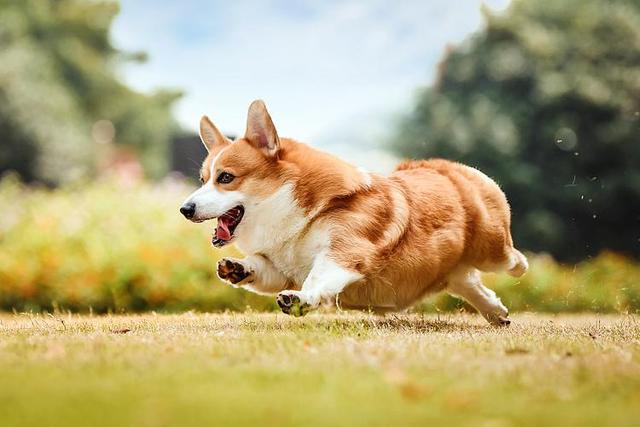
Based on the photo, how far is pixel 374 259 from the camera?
4.16 meters

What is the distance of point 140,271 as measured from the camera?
6.95 meters

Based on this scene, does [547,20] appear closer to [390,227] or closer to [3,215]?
[3,215]

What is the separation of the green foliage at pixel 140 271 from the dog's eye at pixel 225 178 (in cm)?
270

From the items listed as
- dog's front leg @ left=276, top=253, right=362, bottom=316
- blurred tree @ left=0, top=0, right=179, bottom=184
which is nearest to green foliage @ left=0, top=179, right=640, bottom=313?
dog's front leg @ left=276, top=253, right=362, bottom=316

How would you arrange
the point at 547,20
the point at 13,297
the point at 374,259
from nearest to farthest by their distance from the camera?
the point at 374,259 → the point at 13,297 → the point at 547,20

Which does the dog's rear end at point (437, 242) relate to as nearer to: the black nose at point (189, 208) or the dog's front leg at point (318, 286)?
the dog's front leg at point (318, 286)

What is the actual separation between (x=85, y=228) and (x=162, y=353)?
5317mm

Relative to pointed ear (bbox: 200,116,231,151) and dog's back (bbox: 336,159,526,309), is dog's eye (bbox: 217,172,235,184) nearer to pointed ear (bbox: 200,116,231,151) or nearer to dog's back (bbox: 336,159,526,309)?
pointed ear (bbox: 200,116,231,151)

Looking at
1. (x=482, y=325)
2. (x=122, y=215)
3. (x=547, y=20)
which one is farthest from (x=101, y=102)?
(x=482, y=325)

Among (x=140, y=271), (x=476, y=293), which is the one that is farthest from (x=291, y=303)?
(x=140, y=271)

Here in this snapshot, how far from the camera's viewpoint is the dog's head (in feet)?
13.7

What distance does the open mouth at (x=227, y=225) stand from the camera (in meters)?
4.27

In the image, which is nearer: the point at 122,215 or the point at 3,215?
the point at 122,215

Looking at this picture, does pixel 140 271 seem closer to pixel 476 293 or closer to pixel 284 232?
pixel 284 232
